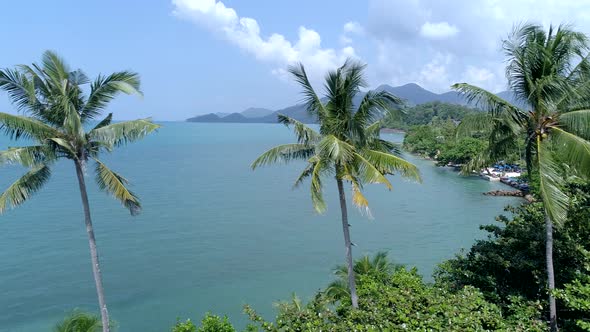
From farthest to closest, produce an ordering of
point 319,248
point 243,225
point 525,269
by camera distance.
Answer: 1. point 243,225
2. point 319,248
3. point 525,269

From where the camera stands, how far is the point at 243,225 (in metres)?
32.1

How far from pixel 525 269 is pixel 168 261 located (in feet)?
62.6

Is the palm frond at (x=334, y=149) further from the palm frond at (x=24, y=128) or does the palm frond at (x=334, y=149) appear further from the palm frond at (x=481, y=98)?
the palm frond at (x=24, y=128)

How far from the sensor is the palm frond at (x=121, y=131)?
9.09 metres

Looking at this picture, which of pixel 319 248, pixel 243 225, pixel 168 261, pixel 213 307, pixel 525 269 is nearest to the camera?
pixel 525 269

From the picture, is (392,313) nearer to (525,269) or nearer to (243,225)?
(525,269)

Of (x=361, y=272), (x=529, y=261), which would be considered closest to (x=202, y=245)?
(x=361, y=272)

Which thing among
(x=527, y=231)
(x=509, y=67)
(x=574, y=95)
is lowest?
(x=527, y=231)

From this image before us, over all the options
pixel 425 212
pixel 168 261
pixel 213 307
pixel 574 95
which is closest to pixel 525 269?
pixel 574 95

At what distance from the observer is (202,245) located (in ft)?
89.8

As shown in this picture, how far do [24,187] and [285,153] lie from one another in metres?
5.92

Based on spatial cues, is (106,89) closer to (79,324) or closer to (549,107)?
(79,324)

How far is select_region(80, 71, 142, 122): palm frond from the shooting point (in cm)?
933

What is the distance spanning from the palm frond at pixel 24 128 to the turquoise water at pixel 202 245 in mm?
10752
